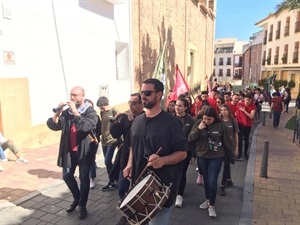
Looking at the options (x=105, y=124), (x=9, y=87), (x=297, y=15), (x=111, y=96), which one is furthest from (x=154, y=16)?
(x=297, y=15)

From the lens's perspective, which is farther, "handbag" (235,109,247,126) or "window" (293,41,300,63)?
"window" (293,41,300,63)

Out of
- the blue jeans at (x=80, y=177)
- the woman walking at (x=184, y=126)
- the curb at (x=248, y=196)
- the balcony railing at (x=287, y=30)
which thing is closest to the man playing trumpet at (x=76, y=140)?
the blue jeans at (x=80, y=177)

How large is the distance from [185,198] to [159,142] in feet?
8.94

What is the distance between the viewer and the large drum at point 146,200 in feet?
8.55

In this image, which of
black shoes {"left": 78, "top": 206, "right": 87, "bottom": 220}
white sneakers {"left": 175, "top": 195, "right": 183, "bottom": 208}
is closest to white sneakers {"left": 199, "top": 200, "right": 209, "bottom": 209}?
white sneakers {"left": 175, "top": 195, "right": 183, "bottom": 208}

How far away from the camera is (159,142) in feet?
9.02

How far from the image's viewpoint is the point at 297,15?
3238 cm

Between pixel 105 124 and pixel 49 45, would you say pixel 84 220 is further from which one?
pixel 49 45

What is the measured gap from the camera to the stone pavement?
4332mm

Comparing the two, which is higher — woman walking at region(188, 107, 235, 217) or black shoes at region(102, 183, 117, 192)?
woman walking at region(188, 107, 235, 217)

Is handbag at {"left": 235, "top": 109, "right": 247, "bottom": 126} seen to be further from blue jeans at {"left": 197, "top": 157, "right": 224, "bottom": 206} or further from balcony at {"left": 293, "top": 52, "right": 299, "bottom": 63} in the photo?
balcony at {"left": 293, "top": 52, "right": 299, "bottom": 63}

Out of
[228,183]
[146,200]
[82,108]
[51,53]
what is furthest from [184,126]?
[51,53]

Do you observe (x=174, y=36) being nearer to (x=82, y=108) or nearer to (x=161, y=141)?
(x=82, y=108)

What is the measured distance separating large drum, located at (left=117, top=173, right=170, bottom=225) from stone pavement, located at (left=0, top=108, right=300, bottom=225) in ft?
5.72
